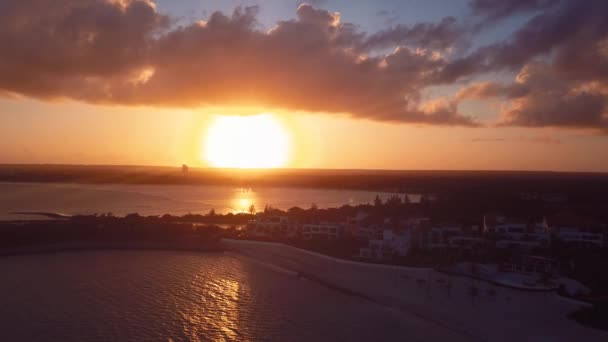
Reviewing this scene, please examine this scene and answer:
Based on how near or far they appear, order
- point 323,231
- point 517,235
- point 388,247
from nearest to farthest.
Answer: point 388,247 → point 517,235 → point 323,231

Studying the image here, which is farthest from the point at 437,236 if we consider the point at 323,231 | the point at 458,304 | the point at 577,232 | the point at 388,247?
the point at 458,304

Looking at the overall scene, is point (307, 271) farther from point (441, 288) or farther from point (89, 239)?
point (89, 239)

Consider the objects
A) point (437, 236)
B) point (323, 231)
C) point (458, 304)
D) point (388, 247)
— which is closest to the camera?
point (458, 304)

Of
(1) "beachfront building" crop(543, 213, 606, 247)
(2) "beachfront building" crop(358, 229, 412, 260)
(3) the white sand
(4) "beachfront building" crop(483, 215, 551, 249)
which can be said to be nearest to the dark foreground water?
(3) the white sand

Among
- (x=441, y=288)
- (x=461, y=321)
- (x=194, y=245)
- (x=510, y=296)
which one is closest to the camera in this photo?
(x=461, y=321)

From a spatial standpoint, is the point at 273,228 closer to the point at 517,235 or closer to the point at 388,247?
the point at 388,247

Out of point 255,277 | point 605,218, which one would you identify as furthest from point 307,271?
point 605,218

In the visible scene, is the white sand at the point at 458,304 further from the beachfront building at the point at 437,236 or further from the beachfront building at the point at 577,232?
the beachfront building at the point at 577,232

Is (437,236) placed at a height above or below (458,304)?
above
